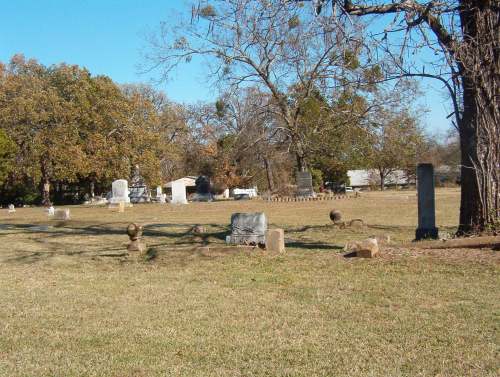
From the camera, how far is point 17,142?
42.7m

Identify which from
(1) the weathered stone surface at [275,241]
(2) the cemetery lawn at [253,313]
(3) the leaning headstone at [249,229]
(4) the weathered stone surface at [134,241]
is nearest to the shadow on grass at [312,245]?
(2) the cemetery lawn at [253,313]

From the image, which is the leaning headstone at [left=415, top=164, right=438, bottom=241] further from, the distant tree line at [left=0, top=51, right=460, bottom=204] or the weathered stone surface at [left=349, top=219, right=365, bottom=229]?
the distant tree line at [left=0, top=51, right=460, bottom=204]

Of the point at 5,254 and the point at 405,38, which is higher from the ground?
the point at 405,38

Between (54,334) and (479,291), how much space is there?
5108 mm

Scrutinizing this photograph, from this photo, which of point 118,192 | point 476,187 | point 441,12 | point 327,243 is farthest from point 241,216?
point 118,192

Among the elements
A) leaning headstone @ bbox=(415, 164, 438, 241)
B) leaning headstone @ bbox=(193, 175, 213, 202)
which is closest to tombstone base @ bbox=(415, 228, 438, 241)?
leaning headstone @ bbox=(415, 164, 438, 241)

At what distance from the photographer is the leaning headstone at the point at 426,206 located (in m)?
12.3

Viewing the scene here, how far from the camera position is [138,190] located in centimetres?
4972

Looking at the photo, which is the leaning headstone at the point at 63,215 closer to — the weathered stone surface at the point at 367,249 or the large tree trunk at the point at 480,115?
the weathered stone surface at the point at 367,249

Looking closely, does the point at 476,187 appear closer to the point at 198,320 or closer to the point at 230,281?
the point at 230,281

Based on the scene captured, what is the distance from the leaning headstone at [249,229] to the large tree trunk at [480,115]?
13.7ft

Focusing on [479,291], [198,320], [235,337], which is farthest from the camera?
[479,291]

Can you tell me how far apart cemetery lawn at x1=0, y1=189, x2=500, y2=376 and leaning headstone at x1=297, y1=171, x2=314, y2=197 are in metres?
25.9

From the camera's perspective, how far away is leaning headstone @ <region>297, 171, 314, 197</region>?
37219 millimetres
